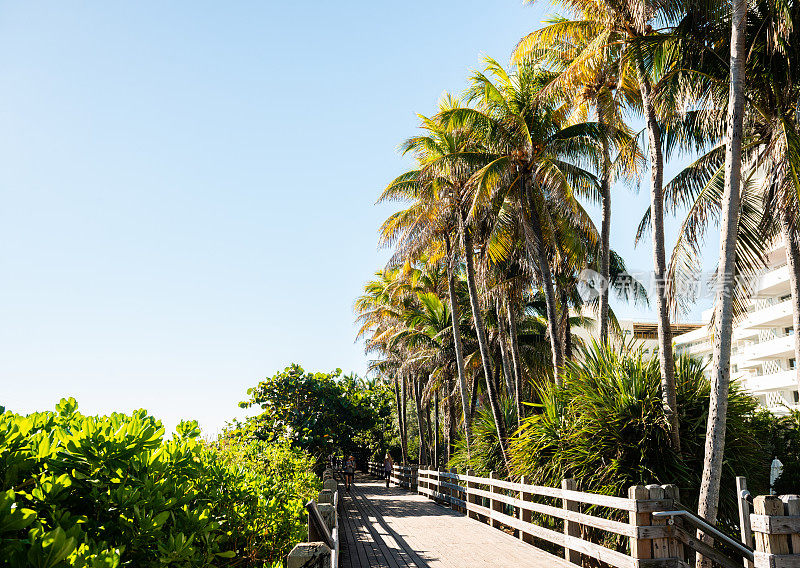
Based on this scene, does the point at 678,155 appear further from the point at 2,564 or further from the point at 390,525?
the point at 2,564

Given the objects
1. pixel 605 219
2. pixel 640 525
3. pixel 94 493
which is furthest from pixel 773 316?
pixel 94 493

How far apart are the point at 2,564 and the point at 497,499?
1277cm

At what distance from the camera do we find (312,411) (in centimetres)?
2236

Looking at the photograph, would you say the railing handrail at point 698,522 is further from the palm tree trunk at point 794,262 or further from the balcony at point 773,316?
the balcony at point 773,316

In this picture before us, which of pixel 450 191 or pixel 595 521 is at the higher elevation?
pixel 450 191

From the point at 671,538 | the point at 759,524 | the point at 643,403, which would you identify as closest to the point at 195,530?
the point at 759,524

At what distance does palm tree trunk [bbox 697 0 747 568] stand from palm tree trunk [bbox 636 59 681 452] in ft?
3.99

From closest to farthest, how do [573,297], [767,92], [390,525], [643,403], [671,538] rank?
[671,538]
[643,403]
[767,92]
[390,525]
[573,297]

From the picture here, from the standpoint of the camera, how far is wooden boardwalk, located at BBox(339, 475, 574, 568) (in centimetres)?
935

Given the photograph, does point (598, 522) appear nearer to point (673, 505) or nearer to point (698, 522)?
point (673, 505)

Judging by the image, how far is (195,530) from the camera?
3.18 metres

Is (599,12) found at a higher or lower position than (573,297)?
higher

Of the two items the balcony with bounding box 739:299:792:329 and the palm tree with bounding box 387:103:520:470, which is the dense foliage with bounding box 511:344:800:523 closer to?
the palm tree with bounding box 387:103:520:470

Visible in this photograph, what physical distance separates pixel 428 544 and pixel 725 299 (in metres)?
6.53
